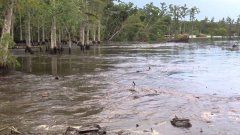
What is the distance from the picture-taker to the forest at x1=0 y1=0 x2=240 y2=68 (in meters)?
49.8

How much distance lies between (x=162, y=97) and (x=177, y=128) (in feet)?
17.6

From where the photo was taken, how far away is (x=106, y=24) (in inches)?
4181

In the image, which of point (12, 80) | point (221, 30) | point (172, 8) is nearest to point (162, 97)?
point (12, 80)

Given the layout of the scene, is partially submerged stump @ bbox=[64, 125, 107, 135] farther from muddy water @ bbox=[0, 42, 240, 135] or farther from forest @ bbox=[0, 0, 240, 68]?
forest @ bbox=[0, 0, 240, 68]

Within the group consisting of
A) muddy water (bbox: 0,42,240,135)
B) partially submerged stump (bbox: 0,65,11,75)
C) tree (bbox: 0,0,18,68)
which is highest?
tree (bbox: 0,0,18,68)

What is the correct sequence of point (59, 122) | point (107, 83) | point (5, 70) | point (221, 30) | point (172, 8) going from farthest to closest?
point (221, 30) → point (172, 8) → point (5, 70) → point (107, 83) → point (59, 122)

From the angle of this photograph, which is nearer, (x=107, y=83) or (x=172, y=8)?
(x=107, y=83)

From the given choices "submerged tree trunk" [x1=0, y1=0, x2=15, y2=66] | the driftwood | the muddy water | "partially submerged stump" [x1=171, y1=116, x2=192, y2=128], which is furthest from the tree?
"partially submerged stump" [x1=171, y1=116, x2=192, y2=128]

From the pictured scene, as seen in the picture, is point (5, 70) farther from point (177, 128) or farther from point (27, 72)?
point (177, 128)

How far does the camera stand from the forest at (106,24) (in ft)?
163

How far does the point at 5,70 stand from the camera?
24.5 metres

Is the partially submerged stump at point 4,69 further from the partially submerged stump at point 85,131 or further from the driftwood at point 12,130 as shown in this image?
the partially submerged stump at point 85,131

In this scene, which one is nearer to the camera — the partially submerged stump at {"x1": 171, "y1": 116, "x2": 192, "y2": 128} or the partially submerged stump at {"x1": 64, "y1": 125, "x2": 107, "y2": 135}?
the partially submerged stump at {"x1": 64, "y1": 125, "x2": 107, "y2": 135}

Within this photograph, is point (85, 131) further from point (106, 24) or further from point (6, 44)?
point (106, 24)
